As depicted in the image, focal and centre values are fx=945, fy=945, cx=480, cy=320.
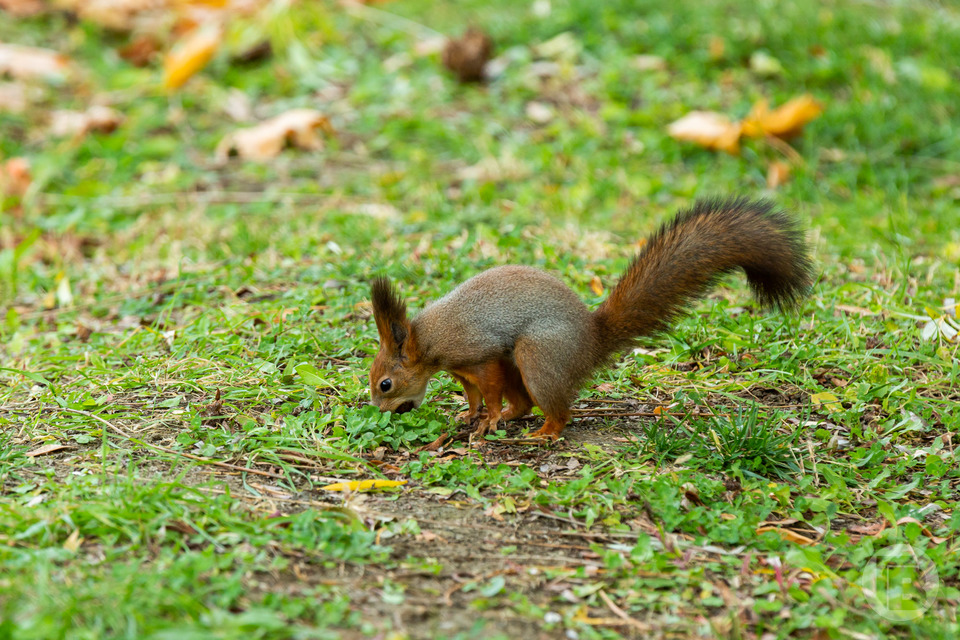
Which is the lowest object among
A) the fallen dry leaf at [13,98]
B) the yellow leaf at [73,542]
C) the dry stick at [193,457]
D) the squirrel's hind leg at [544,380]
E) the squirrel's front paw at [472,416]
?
the squirrel's front paw at [472,416]

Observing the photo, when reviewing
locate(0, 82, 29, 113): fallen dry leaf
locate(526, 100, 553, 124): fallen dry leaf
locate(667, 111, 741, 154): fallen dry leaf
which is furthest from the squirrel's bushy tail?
locate(0, 82, 29, 113): fallen dry leaf

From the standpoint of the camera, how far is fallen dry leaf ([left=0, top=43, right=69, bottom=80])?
7.64m

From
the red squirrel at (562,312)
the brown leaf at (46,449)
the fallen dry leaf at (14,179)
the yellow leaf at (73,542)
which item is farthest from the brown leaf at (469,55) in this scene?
the yellow leaf at (73,542)

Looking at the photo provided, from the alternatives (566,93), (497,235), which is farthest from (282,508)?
(566,93)

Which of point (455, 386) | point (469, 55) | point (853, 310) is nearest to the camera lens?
point (455, 386)

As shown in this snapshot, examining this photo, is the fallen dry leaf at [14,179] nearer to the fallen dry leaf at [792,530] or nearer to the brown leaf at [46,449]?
the brown leaf at [46,449]

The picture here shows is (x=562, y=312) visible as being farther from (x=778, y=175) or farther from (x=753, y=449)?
(x=778, y=175)

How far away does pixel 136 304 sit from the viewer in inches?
167

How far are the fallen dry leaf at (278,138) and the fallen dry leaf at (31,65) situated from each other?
216 centimetres

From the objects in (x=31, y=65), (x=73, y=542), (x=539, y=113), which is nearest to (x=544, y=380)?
(x=73, y=542)

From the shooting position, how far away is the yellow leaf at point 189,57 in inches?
285

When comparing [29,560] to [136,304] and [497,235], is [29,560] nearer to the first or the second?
[136,304]

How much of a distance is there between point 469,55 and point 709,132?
200 cm

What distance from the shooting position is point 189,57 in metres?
7.29
